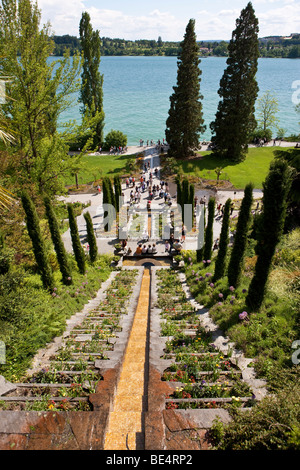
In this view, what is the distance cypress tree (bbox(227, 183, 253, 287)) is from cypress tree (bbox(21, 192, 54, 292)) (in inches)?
331

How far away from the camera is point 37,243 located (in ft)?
41.1

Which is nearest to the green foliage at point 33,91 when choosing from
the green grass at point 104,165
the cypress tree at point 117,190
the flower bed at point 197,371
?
the cypress tree at point 117,190

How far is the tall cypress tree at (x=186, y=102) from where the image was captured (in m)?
37.0

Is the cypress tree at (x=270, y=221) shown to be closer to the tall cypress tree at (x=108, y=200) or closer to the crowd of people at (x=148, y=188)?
the tall cypress tree at (x=108, y=200)

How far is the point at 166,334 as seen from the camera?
998cm

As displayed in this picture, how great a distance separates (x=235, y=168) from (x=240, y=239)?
94.8 ft

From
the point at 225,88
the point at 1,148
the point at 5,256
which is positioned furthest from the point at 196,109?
the point at 5,256

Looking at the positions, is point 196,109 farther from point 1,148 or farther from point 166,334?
point 166,334

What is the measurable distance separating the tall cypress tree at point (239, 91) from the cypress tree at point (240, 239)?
1201 inches

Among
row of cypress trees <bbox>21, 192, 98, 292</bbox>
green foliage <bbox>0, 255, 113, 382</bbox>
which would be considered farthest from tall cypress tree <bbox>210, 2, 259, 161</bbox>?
green foliage <bbox>0, 255, 113, 382</bbox>

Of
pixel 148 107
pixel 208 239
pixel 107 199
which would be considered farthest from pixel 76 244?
pixel 148 107

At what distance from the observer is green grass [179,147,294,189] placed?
34969mm

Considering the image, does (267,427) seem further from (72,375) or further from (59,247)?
(59,247)
